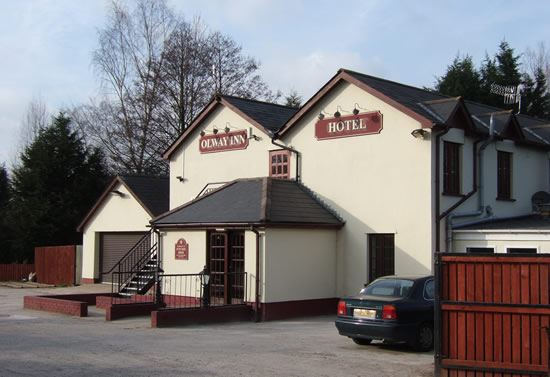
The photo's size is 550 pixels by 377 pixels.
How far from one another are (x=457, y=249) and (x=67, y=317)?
11389 mm

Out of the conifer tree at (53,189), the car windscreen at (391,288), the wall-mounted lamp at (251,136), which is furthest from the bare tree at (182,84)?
the car windscreen at (391,288)

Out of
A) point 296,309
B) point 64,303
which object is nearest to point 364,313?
point 296,309

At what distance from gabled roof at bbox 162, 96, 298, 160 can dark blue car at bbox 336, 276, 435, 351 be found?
10637 mm

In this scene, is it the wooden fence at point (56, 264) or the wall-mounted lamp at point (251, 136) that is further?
the wooden fence at point (56, 264)

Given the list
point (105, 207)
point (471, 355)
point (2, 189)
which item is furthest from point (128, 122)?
point (471, 355)

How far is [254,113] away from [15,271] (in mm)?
18786

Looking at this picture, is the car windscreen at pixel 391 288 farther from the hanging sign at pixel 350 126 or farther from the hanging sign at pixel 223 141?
the hanging sign at pixel 223 141

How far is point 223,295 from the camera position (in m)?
19.9

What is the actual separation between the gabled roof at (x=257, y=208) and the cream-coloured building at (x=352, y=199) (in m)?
0.05

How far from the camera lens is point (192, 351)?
1272 cm

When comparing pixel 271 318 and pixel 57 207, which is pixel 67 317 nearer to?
pixel 271 318

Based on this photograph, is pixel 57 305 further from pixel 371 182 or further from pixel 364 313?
pixel 364 313

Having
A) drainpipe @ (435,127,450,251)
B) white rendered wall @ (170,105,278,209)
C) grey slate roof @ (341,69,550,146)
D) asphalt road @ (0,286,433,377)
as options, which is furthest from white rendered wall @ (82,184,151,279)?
drainpipe @ (435,127,450,251)

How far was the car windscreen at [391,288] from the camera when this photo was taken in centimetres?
1315
